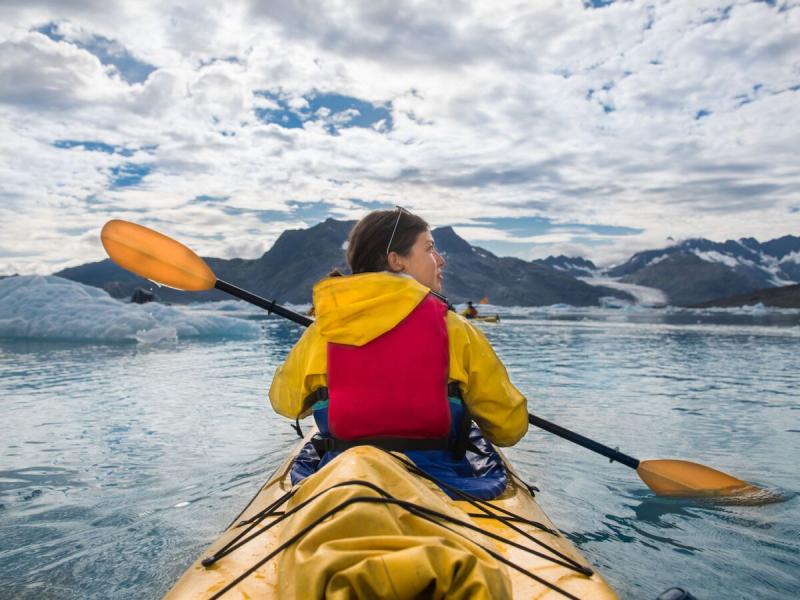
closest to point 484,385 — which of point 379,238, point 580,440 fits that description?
point 379,238

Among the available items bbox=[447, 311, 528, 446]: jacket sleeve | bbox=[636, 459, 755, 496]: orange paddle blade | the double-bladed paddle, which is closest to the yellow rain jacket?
bbox=[447, 311, 528, 446]: jacket sleeve

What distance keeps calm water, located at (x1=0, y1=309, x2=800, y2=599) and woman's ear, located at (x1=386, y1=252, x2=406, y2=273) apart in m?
2.08

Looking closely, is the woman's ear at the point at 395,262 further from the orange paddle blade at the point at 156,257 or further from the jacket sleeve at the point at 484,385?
the orange paddle blade at the point at 156,257

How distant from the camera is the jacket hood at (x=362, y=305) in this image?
2.37 m

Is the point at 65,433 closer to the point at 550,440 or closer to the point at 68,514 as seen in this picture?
the point at 68,514

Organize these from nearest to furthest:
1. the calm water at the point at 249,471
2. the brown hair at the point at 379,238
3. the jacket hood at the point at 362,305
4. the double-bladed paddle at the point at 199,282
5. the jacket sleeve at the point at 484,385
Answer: the jacket hood at the point at 362,305 → the jacket sleeve at the point at 484,385 → the brown hair at the point at 379,238 → the calm water at the point at 249,471 → the double-bladed paddle at the point at 199,282

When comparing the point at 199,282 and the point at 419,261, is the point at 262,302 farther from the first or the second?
the point at 419,261

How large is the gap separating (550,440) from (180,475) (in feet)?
12.8

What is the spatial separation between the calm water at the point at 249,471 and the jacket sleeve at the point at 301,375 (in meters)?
1.24

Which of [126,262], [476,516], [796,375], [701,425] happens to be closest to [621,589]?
[476,516]

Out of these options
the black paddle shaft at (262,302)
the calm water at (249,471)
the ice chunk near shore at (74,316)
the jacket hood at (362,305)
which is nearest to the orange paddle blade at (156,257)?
the black paddle shaft at (262,302)

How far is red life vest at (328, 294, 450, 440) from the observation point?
2381mm

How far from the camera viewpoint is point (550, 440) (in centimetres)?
645

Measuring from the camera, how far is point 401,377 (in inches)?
93.5
